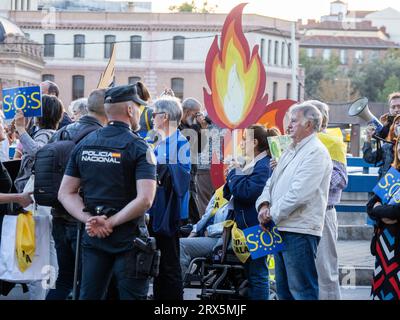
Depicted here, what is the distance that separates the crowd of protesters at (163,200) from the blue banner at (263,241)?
0.08 m

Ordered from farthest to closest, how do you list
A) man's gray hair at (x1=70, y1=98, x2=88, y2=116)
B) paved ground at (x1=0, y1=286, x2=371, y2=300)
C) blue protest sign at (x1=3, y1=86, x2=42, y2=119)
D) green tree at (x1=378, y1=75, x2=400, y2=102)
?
green tree at (x1=378, y1=75, x2=400, y2=102)
paved ground at (x1=0, y1=286, x2=371, y2=300)
man's gray hair at (x1=70, y1=98, x2=88, y2=116)
blue protest sign at (x1=3, y1=86, x2=42, y2=119)

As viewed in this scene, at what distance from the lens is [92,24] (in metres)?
89.8

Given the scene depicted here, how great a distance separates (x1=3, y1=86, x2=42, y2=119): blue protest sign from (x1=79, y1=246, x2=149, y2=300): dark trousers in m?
2.47

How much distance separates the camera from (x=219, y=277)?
9031mm

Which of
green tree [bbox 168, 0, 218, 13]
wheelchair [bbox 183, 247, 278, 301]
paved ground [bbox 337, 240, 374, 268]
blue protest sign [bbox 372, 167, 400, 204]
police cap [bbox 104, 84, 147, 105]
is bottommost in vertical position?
paved ground [bbox 337, 240, 374, 268]

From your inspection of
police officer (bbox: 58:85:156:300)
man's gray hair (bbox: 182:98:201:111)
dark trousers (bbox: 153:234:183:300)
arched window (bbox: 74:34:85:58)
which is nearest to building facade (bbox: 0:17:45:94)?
arched window (bbox: 74:34:85:58)

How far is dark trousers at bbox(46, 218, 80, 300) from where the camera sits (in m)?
8.29

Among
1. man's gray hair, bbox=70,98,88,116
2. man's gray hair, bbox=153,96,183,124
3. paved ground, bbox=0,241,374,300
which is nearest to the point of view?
man's gray hair, bbox=153,96,183,124

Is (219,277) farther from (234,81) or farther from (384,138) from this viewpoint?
(384,138)

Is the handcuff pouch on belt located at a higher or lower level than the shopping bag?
higher

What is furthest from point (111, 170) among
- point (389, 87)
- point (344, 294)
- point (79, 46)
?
point (389, 87)

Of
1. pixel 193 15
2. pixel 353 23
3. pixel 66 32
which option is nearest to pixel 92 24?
pixel 66 32


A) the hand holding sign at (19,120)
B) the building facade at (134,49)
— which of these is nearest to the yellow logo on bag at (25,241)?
the hand holding sign at (19,120)

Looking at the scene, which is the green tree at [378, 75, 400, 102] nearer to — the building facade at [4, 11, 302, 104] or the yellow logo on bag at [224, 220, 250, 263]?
the building facade at [4, 11, 302, 104]
